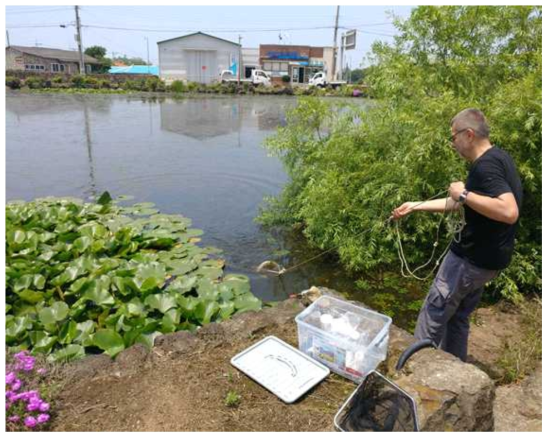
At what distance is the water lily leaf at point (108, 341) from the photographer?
287cm

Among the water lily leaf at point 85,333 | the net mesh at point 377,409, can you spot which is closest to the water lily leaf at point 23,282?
the water lily leaf at point 85,333

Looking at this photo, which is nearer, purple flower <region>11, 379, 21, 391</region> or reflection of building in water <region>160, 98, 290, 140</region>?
purple flower <region>11, 379, 21, 391</region>

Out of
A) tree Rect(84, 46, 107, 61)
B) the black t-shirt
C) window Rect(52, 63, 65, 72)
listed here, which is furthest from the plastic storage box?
tree Rect(84, 46, 107, 61)

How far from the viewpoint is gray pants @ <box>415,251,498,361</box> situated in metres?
2.56

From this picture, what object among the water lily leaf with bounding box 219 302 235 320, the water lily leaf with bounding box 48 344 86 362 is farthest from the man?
the water lily leaf with bounding box 48 344 86 362

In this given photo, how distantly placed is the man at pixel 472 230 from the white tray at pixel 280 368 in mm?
918

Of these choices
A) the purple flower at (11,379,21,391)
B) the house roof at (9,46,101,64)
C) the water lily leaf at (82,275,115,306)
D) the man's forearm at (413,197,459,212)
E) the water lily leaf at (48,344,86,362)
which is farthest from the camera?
the house roof at (9,46,101,64)

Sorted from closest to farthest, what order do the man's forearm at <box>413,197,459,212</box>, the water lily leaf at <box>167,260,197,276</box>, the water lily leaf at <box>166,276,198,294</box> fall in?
the man's forearm at <box>413,197,459,212</box>, the water lily leaf at <box>166,276,198,294</box>, the water lily leaf at <box>167,260,197,276</box>

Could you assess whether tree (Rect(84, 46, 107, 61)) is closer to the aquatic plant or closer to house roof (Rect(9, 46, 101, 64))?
house roof (Rect(9, 46, 101, 64))

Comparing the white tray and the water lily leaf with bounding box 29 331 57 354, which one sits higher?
the white tray

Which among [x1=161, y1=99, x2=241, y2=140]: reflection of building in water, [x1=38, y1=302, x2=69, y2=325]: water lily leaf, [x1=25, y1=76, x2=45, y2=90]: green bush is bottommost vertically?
[x1=38, y1=302, x2=69, y2=325]: water lily leaf

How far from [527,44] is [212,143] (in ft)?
27.5

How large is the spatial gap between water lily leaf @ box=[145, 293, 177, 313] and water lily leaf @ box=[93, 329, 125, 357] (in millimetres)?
500

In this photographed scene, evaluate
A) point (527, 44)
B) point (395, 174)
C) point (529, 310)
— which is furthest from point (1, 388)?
point (527, 44)
